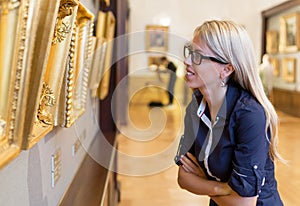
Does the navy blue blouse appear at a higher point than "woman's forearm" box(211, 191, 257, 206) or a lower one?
higher

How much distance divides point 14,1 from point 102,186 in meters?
2.08

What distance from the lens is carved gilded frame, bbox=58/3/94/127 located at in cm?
198

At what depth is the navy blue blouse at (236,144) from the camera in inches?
68.4

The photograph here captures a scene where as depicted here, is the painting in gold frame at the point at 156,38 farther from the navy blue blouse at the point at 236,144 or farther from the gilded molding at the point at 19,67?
the gilded molding at the point at 19,67

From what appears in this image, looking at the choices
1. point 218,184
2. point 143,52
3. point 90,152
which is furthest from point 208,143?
point 143,52

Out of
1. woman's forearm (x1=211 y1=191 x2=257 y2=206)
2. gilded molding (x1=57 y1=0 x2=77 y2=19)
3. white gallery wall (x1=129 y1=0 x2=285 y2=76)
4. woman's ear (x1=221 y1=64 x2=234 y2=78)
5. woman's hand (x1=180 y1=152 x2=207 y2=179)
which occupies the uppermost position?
white gallery wall (x1=129 y1=0 x2=285 y2=76)

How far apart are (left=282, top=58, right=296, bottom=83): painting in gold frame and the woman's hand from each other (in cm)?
1199

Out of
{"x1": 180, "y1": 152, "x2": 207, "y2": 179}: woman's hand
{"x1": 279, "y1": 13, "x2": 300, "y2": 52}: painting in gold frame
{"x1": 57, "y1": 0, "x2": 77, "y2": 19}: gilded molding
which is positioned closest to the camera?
{"x1": 57, "y1": 0, "x2": 77, "y2": 19}: gilded molding

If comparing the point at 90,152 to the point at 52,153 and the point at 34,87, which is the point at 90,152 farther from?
the point at 34,87

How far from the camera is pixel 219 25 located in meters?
1.76

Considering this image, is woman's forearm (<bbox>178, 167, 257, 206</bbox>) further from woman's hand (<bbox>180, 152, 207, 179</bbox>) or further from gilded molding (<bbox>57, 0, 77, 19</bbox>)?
gilded molding (<bbox>57, 0, 77, 19</bbox>)

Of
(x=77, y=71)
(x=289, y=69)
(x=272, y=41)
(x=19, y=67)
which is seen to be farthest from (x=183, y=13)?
(x=19, y=67)

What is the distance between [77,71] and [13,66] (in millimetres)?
1356

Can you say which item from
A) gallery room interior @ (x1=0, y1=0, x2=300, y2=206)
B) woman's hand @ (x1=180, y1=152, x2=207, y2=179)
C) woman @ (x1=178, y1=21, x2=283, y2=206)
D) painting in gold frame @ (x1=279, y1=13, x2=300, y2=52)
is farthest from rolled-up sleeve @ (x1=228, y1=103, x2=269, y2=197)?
painting in gold frame @ (x1=279, y1=13, x2=300, y2=52)
